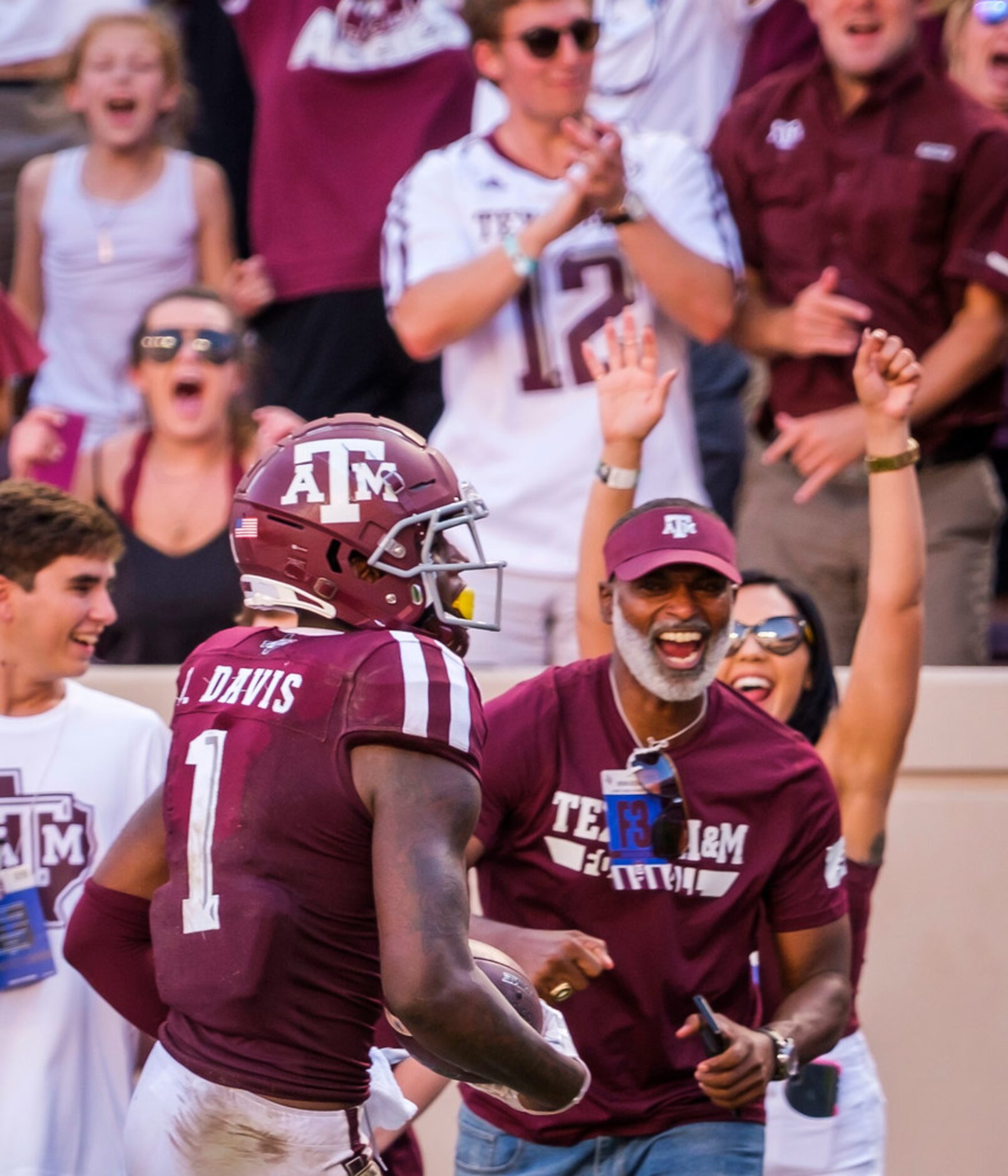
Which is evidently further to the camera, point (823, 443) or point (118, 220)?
point (118, 220)

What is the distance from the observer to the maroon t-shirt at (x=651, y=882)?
3.52 metres

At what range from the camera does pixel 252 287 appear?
599 centimetres

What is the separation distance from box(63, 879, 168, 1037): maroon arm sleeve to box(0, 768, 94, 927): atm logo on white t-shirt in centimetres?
81

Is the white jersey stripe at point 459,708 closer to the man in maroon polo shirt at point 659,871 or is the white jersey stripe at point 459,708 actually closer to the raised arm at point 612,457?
the man in maroon polo shirt at point 659,871

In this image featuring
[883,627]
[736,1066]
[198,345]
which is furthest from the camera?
[198,345]

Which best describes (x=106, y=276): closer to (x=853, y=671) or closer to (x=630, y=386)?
(x=630, y=386)

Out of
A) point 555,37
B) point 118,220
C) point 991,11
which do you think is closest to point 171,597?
point 118,220

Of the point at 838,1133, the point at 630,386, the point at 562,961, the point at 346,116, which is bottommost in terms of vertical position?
the point at 838,1133

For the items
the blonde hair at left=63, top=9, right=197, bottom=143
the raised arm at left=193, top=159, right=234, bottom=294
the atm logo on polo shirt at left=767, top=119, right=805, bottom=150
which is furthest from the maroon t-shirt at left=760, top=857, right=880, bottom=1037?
the blonde hair at left=63, top=9, right=197, bottom=143

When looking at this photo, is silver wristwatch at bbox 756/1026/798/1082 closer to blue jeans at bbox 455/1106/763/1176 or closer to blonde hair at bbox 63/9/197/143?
blue jeans at bbox 455/1106/763/1176

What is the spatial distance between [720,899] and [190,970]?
1174 millimetres

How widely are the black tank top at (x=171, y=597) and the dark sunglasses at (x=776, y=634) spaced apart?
148 centimetres

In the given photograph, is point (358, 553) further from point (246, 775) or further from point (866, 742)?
point (866, 742)

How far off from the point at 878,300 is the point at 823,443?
456 millimetres
